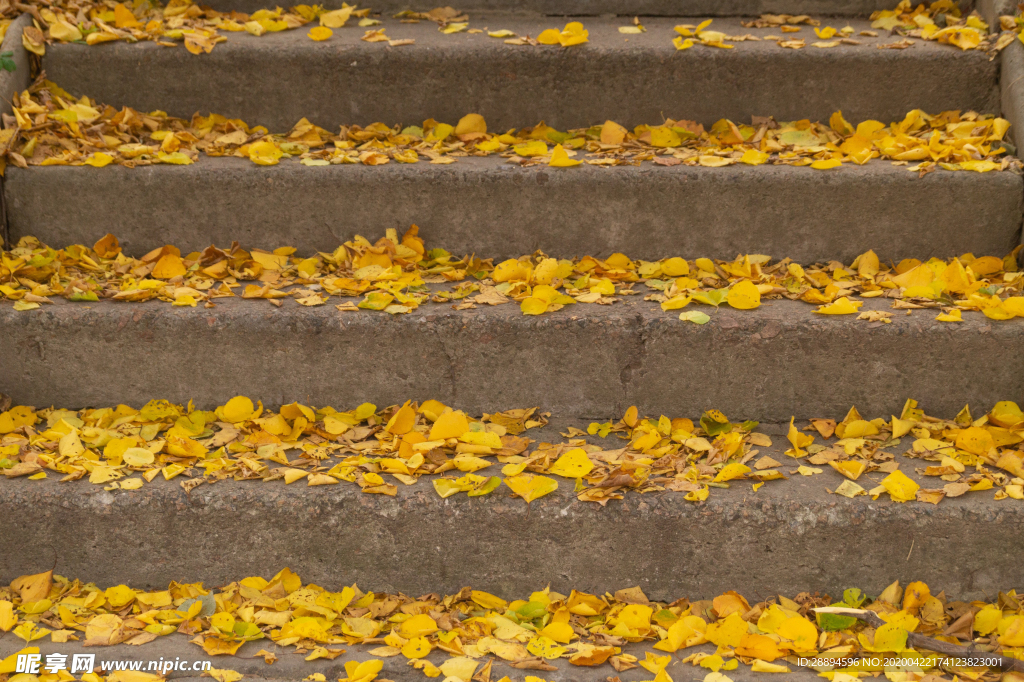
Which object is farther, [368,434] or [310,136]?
[310,136]

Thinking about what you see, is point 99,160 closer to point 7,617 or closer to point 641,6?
point 7,617

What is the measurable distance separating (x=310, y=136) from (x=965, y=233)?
6.65 feet

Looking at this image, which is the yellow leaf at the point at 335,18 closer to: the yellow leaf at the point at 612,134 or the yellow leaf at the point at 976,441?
the yellow leaf at the point at 612,134

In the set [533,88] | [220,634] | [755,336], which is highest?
[533,88]

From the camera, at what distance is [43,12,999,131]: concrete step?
2.60m

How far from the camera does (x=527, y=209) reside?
7.80 ft

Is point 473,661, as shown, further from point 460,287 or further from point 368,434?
point 460,287

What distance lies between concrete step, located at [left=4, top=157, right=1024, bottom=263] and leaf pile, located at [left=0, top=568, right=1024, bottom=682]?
104 cm

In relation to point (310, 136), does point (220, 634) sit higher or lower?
lower

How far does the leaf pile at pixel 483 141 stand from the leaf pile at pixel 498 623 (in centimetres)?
123

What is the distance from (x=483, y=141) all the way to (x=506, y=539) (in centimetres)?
138

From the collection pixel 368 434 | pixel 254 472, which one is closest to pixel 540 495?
pixel 368 434

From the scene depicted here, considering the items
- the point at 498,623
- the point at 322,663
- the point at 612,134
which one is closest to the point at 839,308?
the point at 612,134

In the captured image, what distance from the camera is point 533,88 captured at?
267 cm
